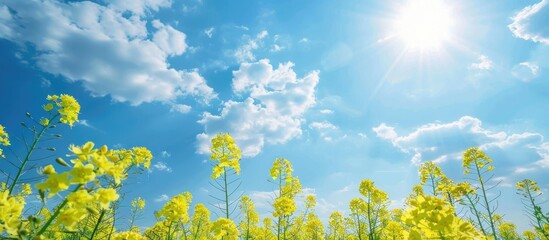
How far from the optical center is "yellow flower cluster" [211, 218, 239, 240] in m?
4.96

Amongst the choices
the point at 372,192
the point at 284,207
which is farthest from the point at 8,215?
the point at 372,192

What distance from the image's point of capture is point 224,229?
16.3ft

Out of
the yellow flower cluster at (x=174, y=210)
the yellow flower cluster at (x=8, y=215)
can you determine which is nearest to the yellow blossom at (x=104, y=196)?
the yellow flower cluster at (x=8, y=215)

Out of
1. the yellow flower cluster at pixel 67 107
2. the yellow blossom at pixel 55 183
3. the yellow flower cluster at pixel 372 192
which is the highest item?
the yellow flower cluster at pixel 67 107

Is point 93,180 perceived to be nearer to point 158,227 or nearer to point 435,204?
point 435,204

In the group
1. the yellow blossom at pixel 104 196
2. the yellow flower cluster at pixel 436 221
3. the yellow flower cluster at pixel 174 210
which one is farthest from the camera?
the yellow flower cluster at pixel 174 210

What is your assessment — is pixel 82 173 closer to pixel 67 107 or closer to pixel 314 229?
pixel 67 107

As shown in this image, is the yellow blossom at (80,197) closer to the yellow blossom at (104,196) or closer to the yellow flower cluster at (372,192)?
the yellow blossom at (104,196)

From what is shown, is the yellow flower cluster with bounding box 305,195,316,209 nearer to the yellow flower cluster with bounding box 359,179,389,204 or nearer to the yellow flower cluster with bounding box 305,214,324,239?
the yellow flower cluster with bounding box 305,214,324,239

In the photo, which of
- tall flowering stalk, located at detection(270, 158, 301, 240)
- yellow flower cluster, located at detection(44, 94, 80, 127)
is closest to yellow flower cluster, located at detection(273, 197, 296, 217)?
tall flowering stalk, located at detection(270, 158, 301, 240)

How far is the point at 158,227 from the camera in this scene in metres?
5.89

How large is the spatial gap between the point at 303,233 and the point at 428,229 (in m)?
8.01

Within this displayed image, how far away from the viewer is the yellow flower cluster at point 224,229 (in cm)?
496

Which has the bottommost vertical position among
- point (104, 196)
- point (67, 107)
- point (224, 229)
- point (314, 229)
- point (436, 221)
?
point (436, 221)
